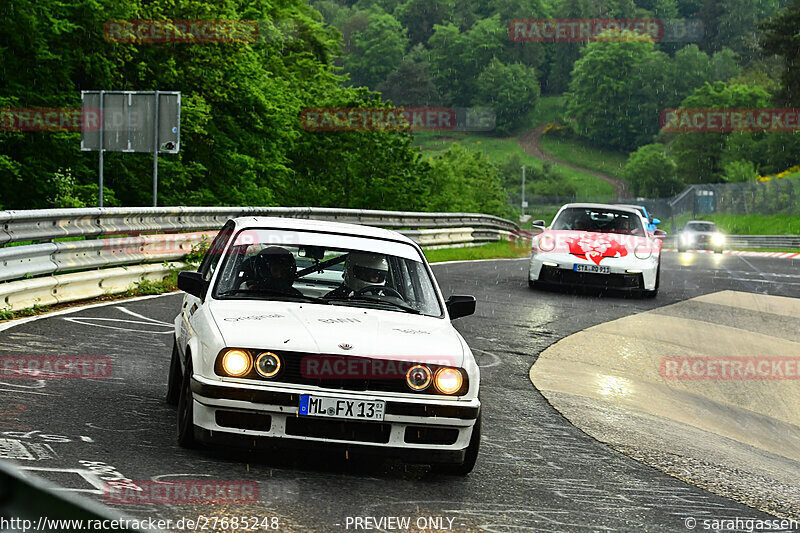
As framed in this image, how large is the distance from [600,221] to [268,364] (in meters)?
13.5

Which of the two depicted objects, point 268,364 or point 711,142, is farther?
point 711,142

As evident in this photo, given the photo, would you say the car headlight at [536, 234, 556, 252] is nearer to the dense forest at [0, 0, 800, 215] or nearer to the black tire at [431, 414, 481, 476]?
the black tire at [431, 414, 481, 476]

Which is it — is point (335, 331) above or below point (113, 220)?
above

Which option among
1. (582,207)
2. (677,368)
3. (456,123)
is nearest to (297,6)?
(582,207)

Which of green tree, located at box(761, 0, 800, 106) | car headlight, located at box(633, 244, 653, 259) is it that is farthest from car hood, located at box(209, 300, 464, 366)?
green tree, located at box(761, 0, 800, 106)

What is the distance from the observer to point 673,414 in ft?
29.1

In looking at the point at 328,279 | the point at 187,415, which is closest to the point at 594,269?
the point at 328,279

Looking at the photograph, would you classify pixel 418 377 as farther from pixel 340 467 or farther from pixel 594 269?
pixel 594 269

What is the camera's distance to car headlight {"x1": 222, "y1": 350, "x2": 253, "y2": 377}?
17.4 ft

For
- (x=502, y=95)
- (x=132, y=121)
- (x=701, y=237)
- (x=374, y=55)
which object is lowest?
(x=701, y=237)

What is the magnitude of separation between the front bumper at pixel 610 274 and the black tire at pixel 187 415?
39.3ft

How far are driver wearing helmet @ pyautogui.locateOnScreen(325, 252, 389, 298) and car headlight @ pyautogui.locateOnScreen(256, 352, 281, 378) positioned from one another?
4.54 ft

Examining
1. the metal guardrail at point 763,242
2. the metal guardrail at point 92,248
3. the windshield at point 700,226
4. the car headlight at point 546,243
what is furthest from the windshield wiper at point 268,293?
the metal guardrail at point 763,242

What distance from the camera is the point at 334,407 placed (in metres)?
5.20
